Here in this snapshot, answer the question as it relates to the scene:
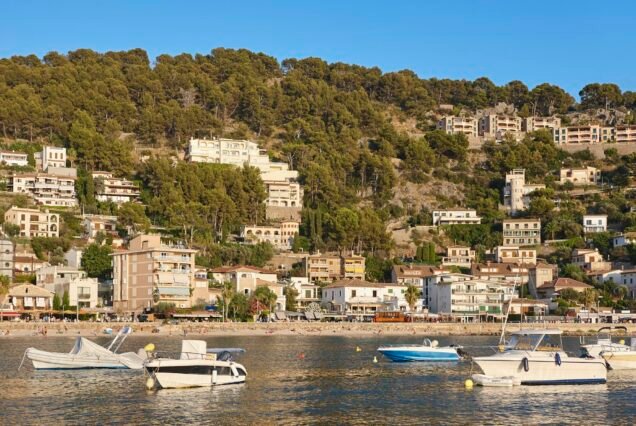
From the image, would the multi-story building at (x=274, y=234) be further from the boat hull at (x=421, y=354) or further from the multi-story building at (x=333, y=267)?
the boat hull at (x=421, y=354)

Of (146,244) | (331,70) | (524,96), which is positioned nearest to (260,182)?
(146,244)

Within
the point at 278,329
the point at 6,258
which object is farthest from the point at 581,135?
the point at 6,258

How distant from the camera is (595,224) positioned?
363 ft

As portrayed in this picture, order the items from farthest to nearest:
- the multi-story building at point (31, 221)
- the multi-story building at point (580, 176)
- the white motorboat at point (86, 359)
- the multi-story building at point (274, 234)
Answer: the multi-story building at point (580, 176) → the multi-story building at point (274, 234) → the multi-story building at point (31, 221) → the white motorboat at point (86, 359)

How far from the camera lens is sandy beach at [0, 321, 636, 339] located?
245ft

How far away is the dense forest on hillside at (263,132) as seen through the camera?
10856cm

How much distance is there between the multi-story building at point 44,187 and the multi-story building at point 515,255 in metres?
48.2

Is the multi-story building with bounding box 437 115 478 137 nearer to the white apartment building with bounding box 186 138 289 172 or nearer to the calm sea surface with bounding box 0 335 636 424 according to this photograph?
the white apartment building with bounding box 186 138 289 172

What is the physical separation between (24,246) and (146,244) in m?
14.8

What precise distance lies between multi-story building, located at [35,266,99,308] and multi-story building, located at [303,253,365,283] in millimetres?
24537

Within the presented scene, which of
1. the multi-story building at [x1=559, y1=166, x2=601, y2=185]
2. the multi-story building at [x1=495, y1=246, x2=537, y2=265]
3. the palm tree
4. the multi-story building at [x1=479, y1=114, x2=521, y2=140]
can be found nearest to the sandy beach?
the palm tree

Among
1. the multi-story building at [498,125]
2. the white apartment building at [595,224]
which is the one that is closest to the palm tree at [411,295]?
the white apartment building at [595,224]

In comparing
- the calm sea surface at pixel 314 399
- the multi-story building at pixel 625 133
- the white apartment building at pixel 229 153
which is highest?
the multi-story building at pixel 625 133

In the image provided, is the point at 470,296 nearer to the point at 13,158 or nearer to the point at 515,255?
the point at 515,255
